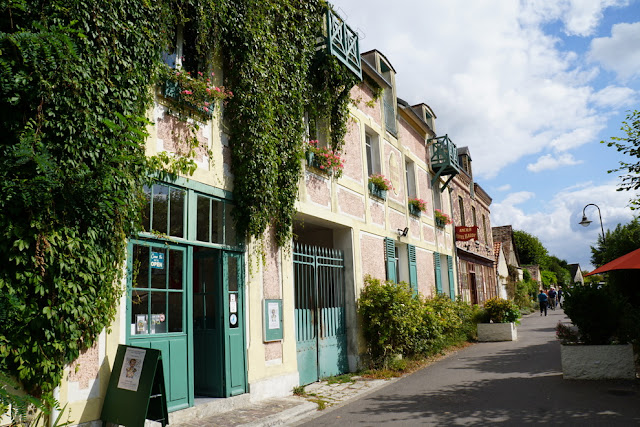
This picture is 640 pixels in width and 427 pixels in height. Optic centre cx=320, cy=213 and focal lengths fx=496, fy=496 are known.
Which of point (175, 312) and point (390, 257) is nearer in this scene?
point (175, 312)

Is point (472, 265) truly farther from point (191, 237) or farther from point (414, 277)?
point (191, 237)

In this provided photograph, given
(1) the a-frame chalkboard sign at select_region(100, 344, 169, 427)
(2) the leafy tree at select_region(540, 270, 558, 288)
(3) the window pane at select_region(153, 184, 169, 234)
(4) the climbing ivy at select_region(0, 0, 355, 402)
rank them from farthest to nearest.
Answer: (2) the leafy tree at select_region(540, 270, 558, 288)
(3) the window pane at select_region(153, 184, 169, 234)
(1) the a-frame chalkboard sign at select_region(100, 344, 169, 427)
(4) the climbing ivy at select_region(0, 0, 355, 402)

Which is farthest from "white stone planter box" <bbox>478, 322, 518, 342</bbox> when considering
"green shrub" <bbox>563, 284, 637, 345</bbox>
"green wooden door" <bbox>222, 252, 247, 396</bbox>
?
"green wooden door" <bbox>222, 252, 247, 396</bbox>

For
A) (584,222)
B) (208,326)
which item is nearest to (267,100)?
(208,326)

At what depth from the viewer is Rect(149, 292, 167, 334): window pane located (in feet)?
19.9

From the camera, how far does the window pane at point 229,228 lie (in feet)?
24.5

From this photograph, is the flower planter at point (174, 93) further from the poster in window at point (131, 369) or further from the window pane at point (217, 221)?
the poster in window at point (131, 369)

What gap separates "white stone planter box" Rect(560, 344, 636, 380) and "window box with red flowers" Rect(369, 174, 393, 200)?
18.1ft

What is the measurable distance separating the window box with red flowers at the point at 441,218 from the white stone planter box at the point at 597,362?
8.83 m

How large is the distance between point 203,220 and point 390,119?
8432 millimetres

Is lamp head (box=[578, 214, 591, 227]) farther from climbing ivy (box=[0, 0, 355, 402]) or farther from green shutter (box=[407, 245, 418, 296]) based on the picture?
climbing ivy (box=[0, 0, 355, 402])

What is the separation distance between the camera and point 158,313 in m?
6.14

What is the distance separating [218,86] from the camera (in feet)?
25.2

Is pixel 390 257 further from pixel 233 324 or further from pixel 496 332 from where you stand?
pixel 233 324
